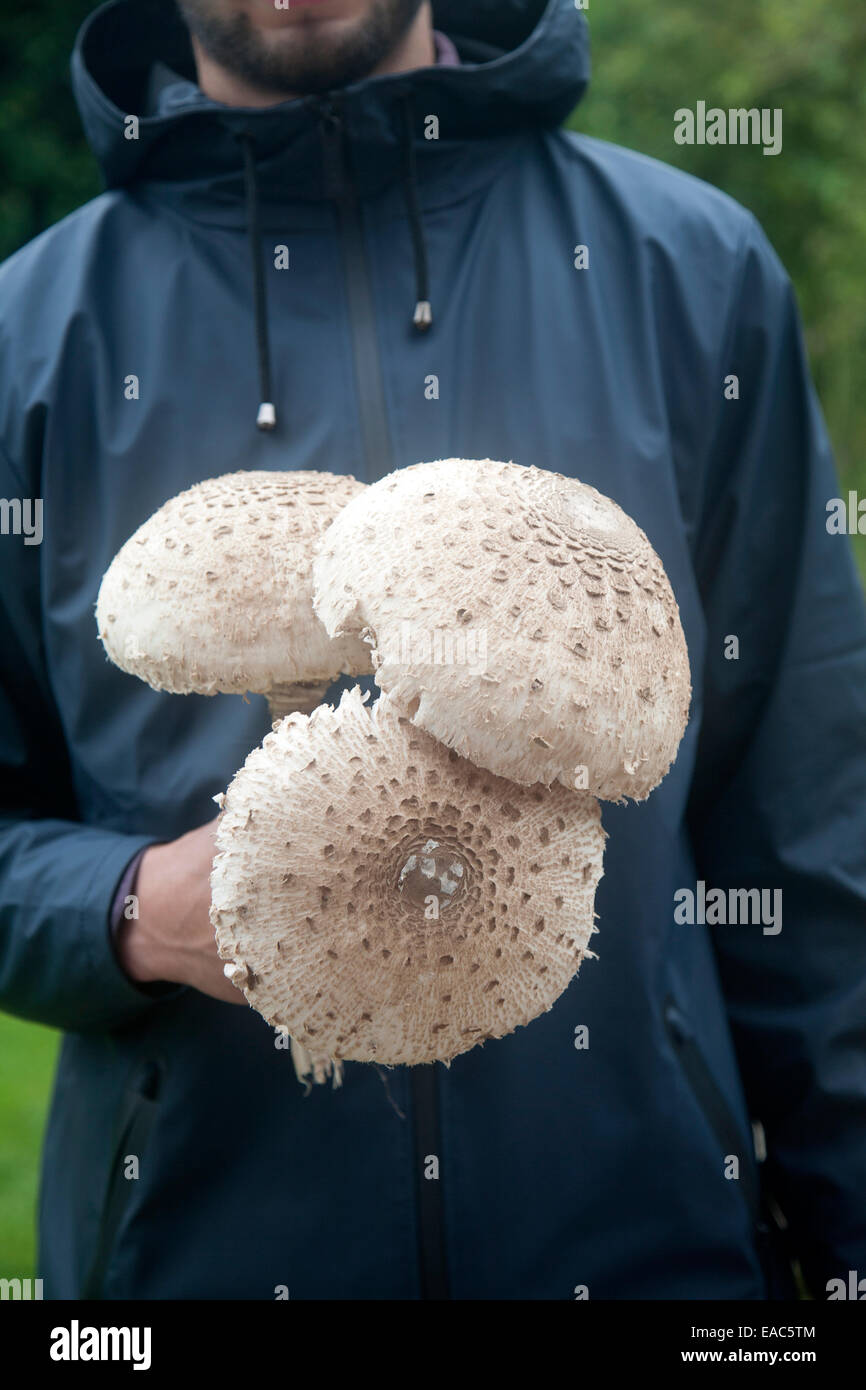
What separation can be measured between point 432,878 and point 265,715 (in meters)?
0.71

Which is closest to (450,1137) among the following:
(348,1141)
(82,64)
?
(348,1141)

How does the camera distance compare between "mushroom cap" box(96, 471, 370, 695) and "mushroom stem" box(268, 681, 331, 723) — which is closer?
"mushroom cap" box(96, 471, 370, 695)

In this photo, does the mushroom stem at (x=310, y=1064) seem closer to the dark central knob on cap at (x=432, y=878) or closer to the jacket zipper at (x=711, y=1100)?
the dark central knob on cap at (x=432, y=878)

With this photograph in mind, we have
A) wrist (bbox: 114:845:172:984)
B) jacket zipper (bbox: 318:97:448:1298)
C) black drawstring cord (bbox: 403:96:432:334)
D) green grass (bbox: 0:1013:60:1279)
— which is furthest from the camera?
green grass (bbox: 0:1013:60:1279)

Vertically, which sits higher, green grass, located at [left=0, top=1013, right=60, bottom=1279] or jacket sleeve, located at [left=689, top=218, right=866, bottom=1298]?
jacket sleeve, located at [left=689, top=218, right=866, bottom=1298]

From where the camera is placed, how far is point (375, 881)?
149 centimetres

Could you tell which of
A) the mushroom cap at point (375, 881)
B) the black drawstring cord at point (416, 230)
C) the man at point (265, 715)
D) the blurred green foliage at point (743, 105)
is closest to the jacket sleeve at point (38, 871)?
the man at point (265, 715)

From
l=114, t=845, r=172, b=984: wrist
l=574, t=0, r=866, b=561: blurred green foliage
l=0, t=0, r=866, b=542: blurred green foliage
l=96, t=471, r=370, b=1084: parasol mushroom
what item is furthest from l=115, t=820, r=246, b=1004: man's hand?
l=574, t=0, r=866, b=561: blurred green foliage

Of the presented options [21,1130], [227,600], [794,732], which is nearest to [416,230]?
[227,600]

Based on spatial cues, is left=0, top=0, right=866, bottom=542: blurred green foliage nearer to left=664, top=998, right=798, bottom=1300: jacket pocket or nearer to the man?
the man

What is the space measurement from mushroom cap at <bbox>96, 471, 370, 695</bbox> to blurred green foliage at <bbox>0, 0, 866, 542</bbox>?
12.7 m

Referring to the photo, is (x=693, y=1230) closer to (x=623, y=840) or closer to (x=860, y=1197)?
(x=860, y=1197)

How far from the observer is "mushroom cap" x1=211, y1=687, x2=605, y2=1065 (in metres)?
1.48

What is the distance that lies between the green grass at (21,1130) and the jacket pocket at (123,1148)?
2318 millimetres
